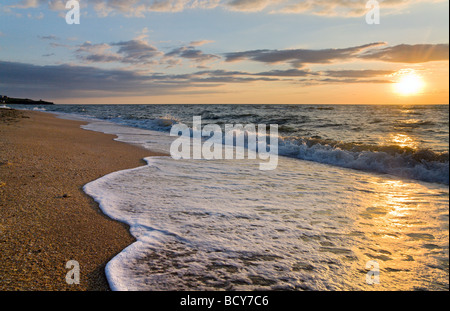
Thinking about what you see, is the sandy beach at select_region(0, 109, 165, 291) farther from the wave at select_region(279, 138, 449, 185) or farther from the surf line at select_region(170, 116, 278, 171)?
the wave at select_region(279, 138, 449, 185)

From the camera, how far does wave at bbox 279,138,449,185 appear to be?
684 centimetres

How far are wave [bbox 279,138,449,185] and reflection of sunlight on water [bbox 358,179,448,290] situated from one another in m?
1.87

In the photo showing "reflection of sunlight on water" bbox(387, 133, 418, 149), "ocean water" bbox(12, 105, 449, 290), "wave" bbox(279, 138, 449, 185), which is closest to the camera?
"ocean water" bbox(12, 105, 449, 290)

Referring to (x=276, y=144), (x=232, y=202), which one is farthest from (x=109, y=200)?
(x=276, y=144)

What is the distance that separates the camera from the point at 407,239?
3.47 m

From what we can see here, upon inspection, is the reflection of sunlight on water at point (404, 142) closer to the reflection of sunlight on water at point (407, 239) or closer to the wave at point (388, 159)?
the wave at point (388, 159)

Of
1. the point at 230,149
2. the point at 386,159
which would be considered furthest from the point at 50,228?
the point at 230,149

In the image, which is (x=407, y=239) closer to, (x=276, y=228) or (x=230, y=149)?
(x=276, y=228)

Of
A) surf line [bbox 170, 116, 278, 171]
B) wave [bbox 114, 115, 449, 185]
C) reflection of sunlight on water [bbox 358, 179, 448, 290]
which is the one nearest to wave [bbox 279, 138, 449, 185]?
wave [bbox 114, 115, 449, 185]

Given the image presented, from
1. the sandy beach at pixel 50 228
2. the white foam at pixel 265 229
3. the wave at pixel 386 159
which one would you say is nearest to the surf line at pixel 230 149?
the wave at pixel 386 159

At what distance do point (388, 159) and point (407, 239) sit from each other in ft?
17.9
